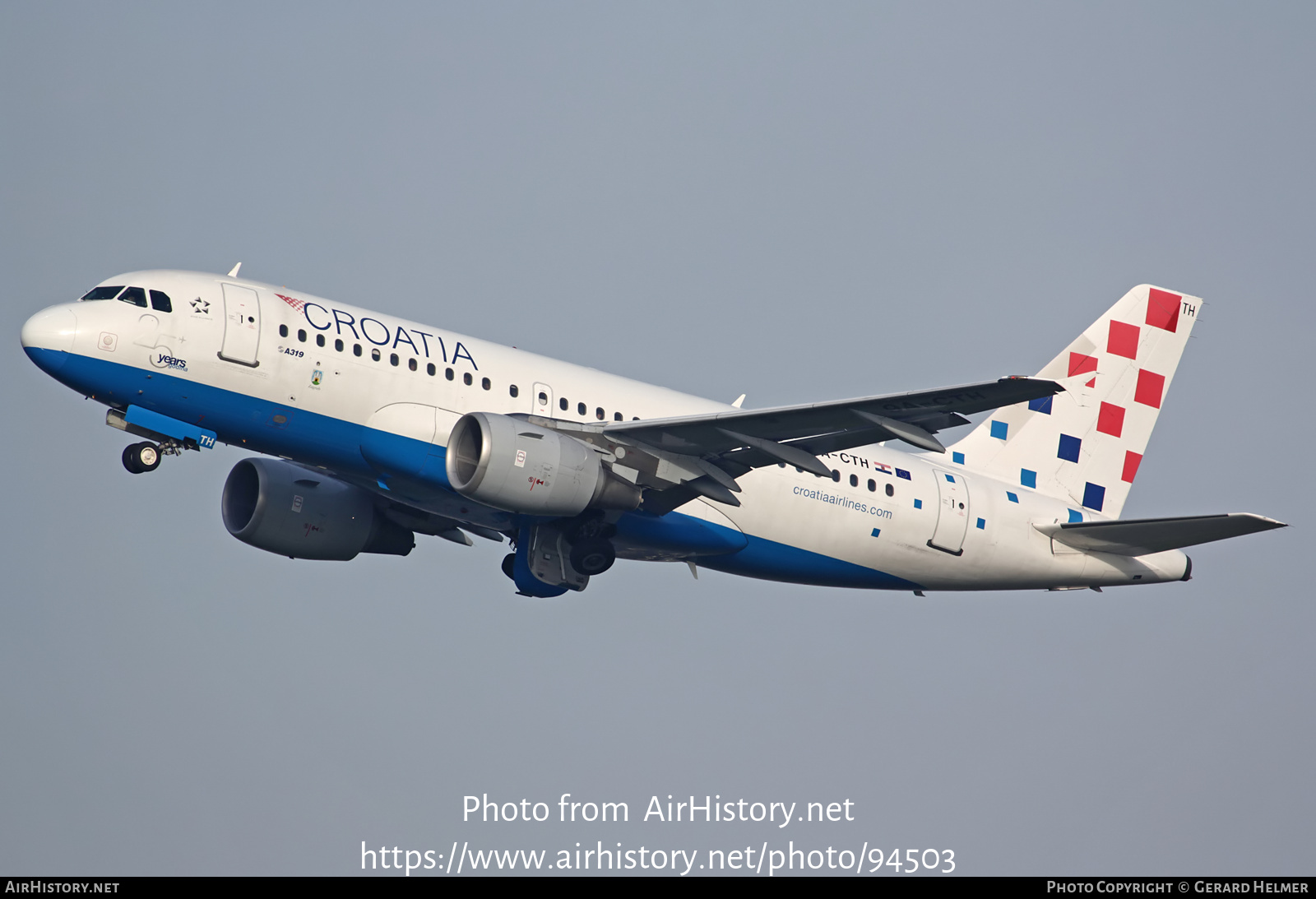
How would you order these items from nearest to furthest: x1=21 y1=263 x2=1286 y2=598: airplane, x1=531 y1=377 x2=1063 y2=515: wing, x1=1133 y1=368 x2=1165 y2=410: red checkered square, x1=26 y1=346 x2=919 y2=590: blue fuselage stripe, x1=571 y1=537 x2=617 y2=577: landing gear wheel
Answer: x1=531 y1=377 x2=1063 y2=515: wing → x1=26 y1=346 x2=919 y2=590: blue fuselage stripe → x1=21 y1=263 x2=1286 y2=598: airplane → x1=571 y1=537 x2=617 y2=577: landing gear wheel → x1=1133 y1=368 x2=1165 y2=410: red checkered square

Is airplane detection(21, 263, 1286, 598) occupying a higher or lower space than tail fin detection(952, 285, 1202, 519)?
lower

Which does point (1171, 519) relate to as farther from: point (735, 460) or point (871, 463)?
point (735, 460)

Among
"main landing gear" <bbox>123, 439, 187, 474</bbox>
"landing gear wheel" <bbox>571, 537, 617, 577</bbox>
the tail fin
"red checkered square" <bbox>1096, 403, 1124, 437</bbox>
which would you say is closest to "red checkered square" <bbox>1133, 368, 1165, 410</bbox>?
the tail fin

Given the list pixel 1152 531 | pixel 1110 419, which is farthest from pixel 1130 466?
pixel 1152 531

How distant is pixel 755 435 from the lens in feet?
99.1

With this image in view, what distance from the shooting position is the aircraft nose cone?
28688 mm

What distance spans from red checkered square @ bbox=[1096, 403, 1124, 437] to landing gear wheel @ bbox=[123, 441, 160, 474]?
79.5ft

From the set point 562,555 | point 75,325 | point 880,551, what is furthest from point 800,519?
point 75,325

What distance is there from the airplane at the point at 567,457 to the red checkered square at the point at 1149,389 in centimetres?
251

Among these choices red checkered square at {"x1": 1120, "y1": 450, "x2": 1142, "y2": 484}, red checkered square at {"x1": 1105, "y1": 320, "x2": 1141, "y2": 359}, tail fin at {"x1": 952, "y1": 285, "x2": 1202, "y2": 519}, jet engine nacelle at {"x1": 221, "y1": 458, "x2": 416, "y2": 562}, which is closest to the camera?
jet engine nacelle at {"x1": 221, "y1": 458, "x2": 416, "y2": 562}

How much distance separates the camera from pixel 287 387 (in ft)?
97.8

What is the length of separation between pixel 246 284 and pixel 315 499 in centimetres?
736

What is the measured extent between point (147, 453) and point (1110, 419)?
81.8 feet

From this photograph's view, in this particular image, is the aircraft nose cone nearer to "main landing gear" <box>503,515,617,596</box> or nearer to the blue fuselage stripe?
the blue fuselage stripe
